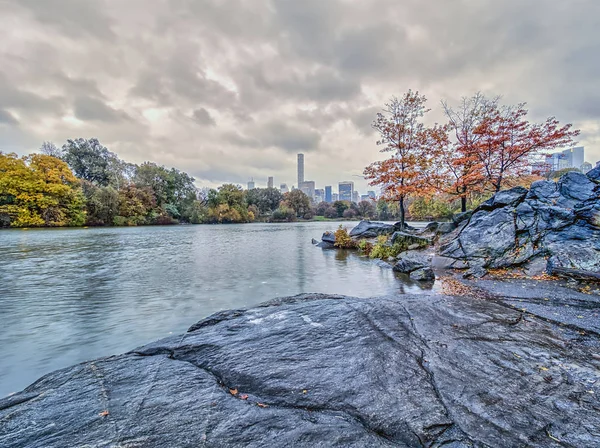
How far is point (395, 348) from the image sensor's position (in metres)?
3.16

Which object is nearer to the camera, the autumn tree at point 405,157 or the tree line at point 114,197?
the autumn tree at point 405,157

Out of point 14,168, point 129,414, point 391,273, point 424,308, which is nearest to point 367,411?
point 129,414

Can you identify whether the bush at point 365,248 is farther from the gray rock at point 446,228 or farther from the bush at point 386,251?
the gray rock at point 446,228

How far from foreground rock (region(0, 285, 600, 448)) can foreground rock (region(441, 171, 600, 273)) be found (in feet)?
16.2

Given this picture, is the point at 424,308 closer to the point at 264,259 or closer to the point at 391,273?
the point at 391,273

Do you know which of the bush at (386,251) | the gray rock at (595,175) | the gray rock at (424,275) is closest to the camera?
the gray rock at (595,175)

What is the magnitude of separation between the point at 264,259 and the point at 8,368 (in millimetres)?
10718

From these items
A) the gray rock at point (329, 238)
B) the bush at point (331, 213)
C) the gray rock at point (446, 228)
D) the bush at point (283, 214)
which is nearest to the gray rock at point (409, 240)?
the gray rock at point (446, 228)

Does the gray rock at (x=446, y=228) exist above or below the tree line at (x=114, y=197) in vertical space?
below

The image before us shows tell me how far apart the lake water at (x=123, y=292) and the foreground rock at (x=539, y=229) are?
318cm

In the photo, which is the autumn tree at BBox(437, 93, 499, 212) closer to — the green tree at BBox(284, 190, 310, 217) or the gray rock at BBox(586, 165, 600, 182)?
the gray rock at BBox(586, 165, 600, 182)

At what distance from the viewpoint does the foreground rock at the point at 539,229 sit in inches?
284

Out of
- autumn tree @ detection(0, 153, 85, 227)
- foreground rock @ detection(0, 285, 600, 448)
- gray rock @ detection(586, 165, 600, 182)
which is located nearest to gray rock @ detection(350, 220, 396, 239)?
gray rock @ detection(586, 165, 600, 182)

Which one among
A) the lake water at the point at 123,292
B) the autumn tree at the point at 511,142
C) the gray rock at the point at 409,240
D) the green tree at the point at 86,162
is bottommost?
the lake water at the point at 123,292
